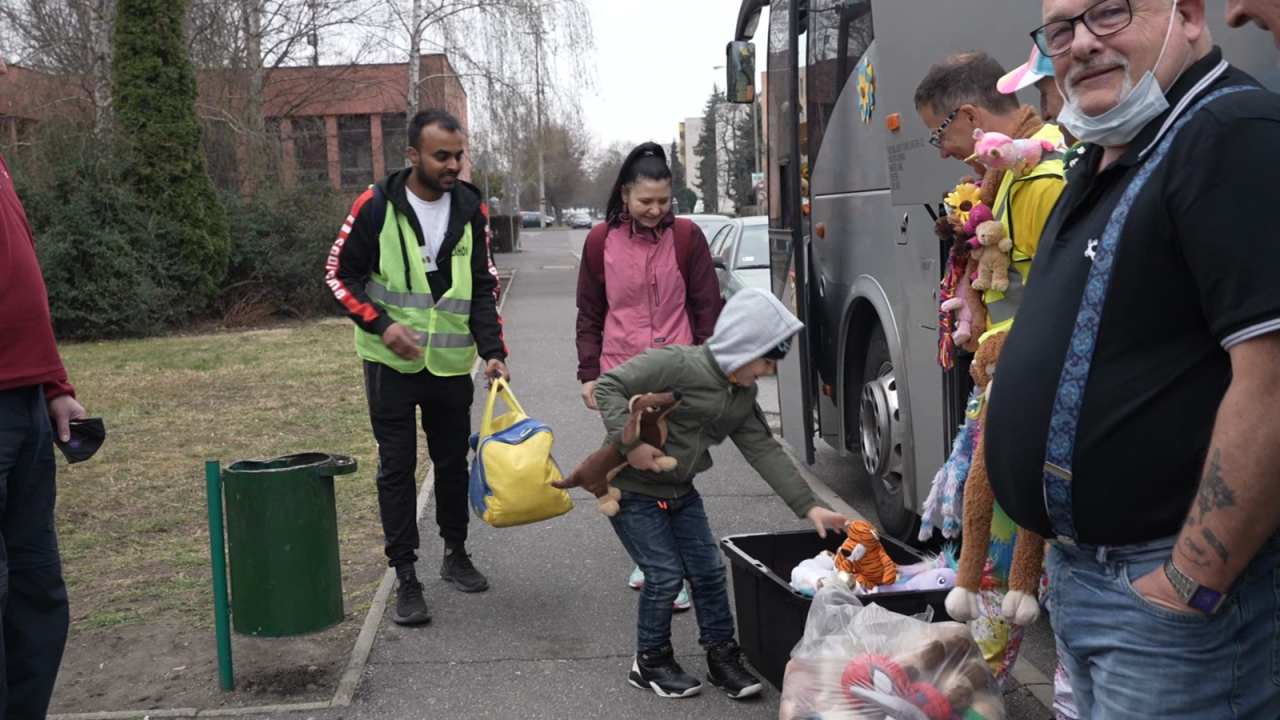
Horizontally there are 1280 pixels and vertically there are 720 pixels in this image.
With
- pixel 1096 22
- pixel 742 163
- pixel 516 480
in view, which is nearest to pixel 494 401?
pixel 516 480

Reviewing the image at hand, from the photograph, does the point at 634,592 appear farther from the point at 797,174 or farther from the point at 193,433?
the point at 193,433

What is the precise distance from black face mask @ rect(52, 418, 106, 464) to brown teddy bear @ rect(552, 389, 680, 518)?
1.52 m

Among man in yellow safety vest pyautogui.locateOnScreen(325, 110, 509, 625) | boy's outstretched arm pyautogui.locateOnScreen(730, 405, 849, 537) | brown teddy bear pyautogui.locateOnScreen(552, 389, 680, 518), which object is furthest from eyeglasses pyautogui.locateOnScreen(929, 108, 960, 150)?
man in yellow safety vest pyautogui.locateOnScreen(325, 110, 509, 625)

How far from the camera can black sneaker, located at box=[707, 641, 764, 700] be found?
416 centimetres

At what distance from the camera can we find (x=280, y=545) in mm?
4480

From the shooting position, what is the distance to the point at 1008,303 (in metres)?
3.44

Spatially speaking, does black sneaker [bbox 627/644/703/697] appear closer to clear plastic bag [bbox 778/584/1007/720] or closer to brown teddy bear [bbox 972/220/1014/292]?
clear plastic bag [bbox 778/584/1007/720]

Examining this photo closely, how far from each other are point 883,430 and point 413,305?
8.15 feet

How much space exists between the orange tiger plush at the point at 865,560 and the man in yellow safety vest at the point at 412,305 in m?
1.83

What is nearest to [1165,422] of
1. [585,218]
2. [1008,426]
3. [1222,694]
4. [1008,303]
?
[1008,426]

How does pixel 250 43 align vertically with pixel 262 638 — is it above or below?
above

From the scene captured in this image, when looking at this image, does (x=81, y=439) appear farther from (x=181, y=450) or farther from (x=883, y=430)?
(x=181, y=450)

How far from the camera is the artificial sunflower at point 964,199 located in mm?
3529

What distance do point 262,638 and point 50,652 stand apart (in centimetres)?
119
